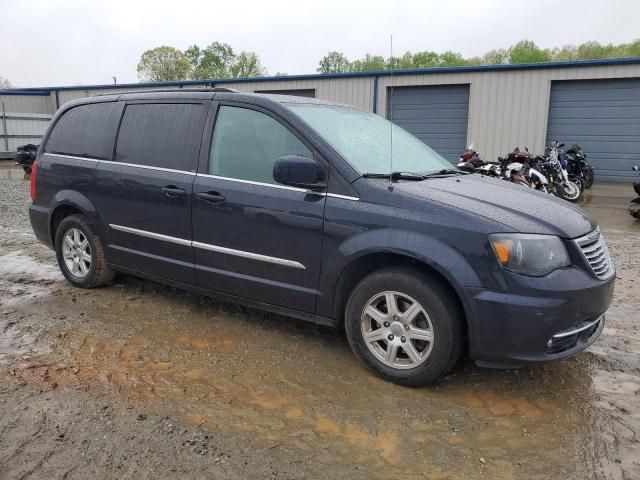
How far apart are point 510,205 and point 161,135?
283 centimetres

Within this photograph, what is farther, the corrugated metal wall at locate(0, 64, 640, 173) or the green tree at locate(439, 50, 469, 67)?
the green tree at locate(439, 50, 469, 67)

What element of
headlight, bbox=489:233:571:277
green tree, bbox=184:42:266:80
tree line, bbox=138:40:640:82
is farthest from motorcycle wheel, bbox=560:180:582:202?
green tree, bbox=184:42:266:80

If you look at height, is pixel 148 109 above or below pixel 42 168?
above

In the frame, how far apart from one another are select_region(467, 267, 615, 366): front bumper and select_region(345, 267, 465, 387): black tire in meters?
0.12

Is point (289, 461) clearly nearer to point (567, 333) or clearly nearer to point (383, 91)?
point (567, 333)

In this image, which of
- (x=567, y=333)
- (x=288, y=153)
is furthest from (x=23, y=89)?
(x=567, y=333)

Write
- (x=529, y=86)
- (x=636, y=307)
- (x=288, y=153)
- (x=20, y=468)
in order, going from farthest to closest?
(x=529, y=86)
(x=636, y=307)
(x=288, y=153)
(x=20, y=468)

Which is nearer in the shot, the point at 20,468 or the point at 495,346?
the point at 20,468

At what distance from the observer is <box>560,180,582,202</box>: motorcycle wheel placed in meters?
12.7

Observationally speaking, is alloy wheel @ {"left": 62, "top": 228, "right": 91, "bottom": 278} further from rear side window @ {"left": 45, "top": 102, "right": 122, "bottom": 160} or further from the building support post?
the building support post

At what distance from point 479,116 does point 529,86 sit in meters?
1.69

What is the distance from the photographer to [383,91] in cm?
1838

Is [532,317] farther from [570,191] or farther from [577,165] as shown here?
[577,165]

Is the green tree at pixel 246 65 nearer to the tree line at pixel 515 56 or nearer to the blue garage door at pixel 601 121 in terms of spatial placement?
the tree line at pixel 515 56
